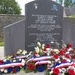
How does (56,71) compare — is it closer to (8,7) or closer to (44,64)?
(44,64)

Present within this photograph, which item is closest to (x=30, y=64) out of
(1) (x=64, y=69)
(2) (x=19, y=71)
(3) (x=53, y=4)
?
(2) (x=19, y=71)

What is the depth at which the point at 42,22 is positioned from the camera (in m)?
7.36

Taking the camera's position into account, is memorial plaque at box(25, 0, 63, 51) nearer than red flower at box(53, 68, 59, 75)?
No

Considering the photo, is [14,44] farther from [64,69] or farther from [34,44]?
[64,69]

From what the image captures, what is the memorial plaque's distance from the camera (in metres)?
7.32

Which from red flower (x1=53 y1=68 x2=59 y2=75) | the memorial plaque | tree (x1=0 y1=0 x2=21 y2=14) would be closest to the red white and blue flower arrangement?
red flower (x1=53 y1=68 x2=59 y2=75)

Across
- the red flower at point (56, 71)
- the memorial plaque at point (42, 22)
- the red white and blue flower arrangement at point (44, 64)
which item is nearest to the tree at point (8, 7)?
the memorial plaque at point (42, 22)

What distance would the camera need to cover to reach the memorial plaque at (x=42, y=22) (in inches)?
288

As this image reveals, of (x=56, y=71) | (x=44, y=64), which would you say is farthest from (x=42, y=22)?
(x=56, y=71)

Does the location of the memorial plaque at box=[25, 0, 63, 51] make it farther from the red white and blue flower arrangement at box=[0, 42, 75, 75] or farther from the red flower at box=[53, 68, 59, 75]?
the red flower at box=[53, 68, 59, 75]

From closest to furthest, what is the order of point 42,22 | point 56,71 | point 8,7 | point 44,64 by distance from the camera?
1. point 56,71
2. point 44,64
3. point 42,22
4. point 8,7

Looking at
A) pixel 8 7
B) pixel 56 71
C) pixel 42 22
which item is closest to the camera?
pixel 56 71

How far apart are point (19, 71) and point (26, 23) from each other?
70.2 inches

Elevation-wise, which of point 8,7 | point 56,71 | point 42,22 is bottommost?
point 56,71
